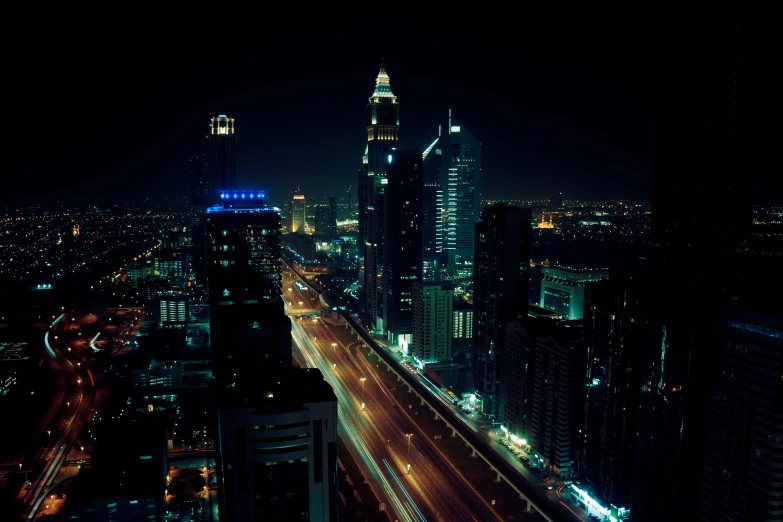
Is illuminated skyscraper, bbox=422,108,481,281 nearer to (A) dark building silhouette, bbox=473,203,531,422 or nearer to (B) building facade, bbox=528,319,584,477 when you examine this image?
(A) dark building silhouette, bbox=473,203,531,422

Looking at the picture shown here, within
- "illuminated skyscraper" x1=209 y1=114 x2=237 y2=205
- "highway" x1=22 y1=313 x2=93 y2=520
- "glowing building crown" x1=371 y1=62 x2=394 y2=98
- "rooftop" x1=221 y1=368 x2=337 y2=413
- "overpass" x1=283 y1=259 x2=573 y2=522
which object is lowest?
"highway" x1=22 y1=313 x2=93 y2=520

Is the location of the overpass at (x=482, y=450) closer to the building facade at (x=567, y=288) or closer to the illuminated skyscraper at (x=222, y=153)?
the building facade at (x=567, y=288)

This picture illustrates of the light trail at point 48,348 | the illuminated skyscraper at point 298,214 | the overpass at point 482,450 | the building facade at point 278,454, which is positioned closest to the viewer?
the building facade at point 278,454

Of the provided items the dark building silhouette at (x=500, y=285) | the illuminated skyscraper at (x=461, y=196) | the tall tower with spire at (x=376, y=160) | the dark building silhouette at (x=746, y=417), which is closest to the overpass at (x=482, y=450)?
the dark building silhouette at (x=500, y=285)

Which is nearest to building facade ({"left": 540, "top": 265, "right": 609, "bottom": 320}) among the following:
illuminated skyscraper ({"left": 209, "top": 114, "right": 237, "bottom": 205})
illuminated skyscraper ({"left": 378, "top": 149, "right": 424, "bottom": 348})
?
illuminated skyscraper ({"left": 378, "top": 149, "right": 424, "bottom": 348})

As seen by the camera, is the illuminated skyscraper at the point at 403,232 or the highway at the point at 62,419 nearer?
the highway at the point at 62,419

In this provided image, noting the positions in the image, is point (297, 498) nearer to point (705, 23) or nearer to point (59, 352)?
point (705, 23)
